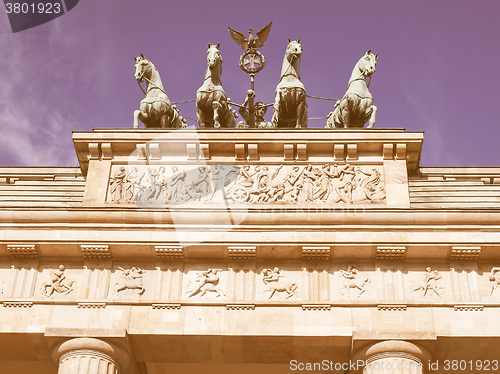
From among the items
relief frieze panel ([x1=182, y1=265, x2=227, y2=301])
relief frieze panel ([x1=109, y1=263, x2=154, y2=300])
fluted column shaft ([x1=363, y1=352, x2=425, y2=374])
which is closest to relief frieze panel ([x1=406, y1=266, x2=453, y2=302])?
fluted column shaft ([x1=363, y1=352, x2=425, y2=374])

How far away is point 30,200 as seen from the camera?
859 inches

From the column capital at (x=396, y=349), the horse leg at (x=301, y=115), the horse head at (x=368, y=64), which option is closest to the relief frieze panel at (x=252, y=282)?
the column capital at (x=396, y=349)

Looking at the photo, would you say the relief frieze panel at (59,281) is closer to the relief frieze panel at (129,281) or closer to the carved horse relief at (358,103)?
the relief frieze panel at (129,281)

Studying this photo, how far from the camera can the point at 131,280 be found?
65.5ft

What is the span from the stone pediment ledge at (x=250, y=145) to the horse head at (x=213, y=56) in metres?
2.59

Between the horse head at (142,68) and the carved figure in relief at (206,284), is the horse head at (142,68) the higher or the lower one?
the higher one

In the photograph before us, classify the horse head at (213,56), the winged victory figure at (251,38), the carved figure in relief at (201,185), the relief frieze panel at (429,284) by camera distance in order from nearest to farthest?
the relief frieze panel at (429,284)
the carved figure in relief at (201,185)
the horse head at (213,56)
the winged victory figure at (251,38)

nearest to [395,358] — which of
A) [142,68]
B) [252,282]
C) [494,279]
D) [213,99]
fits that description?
[494,279]

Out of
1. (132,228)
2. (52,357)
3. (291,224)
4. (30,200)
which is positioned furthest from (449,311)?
(30,200)

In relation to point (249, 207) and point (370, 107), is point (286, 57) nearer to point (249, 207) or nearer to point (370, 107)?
point (370, 107)

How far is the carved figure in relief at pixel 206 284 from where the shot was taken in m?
19.8

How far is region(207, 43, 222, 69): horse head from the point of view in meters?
23.9

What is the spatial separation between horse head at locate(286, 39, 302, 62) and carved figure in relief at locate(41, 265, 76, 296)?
7883 mm

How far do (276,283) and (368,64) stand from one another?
669cm
